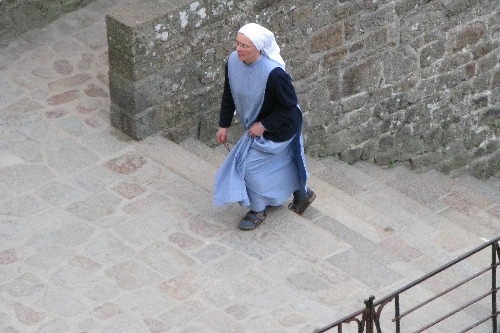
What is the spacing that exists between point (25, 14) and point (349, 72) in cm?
260

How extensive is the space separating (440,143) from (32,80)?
12.3 feet

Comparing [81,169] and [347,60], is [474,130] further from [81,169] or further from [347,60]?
[81,169]

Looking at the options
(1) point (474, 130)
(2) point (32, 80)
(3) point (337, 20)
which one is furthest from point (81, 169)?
(1) point (474, 130)

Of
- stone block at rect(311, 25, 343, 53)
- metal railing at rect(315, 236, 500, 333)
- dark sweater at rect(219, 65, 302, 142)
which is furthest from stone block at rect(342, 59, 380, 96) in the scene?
metal railing at rect(315, 236, 500, 333)

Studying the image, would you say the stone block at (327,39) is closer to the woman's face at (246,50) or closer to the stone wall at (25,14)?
the woman's face at (246,50)

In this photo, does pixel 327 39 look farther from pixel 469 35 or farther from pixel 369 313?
pixel 369 313

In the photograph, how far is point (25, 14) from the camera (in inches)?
315

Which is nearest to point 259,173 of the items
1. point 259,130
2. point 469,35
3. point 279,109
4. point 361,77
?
point 259,130

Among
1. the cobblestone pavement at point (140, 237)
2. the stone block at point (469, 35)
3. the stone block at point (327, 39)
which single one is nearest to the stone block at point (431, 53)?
the stone block at point (469, 35)

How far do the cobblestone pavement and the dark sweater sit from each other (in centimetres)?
65

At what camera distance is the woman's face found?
583 cm

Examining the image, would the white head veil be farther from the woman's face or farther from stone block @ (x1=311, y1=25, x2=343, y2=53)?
stone block @ (x1=311, y1=25, x2=343, y2=53)

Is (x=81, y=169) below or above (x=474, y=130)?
above

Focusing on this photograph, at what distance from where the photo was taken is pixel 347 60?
7.99 metres
